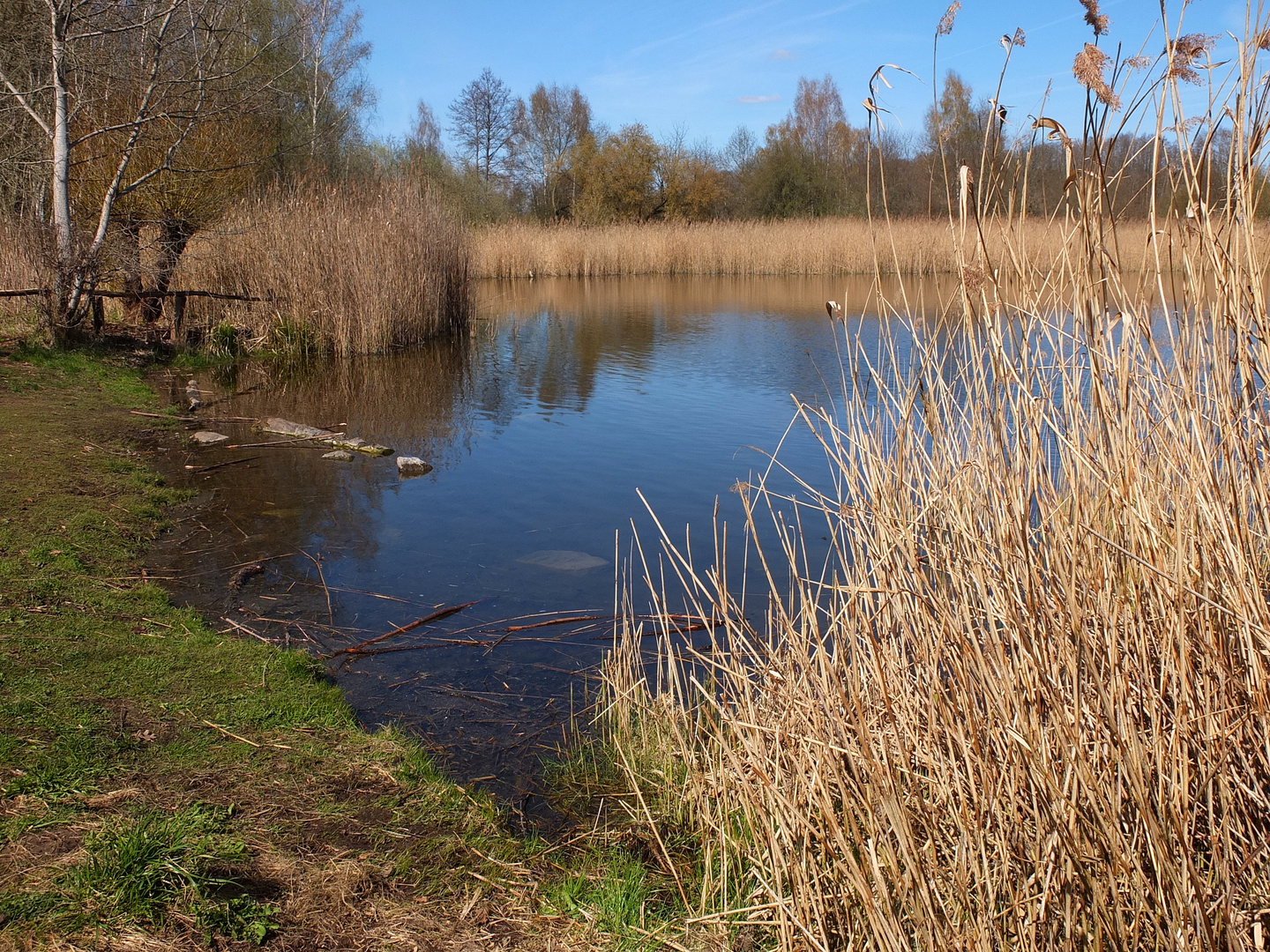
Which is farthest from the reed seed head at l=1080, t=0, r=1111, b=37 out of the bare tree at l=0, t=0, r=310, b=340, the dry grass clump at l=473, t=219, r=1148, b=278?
the dry grass clump at l=473, t=219, r=1148, b=278

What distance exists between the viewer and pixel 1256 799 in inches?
58.4

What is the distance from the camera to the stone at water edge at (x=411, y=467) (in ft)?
21.3

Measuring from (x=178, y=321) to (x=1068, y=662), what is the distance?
39.0 feet

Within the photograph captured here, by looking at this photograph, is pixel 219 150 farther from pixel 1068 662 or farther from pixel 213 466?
pixel 1068 662

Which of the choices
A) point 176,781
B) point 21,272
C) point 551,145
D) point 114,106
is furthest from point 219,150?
point 551,145

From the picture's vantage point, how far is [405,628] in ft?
12.8

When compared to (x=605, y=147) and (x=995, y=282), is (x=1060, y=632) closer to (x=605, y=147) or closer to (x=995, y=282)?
(x=995, y=282)

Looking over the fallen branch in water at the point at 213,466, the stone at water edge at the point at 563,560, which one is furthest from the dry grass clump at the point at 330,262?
the stone at water edge at the point at 563,560

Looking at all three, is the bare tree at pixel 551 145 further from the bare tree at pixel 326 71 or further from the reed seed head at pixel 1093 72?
the reed seed head at pixel 1093 72

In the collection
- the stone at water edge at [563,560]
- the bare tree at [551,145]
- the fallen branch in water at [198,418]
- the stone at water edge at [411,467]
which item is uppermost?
the bare tree at [551,145]

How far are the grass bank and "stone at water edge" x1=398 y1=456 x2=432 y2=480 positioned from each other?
2722mm

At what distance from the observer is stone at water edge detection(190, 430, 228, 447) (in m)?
6.85

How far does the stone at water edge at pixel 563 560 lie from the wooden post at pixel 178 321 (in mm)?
8363

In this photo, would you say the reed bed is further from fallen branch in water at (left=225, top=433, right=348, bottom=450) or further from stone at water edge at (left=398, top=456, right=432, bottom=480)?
fallen branch in water at (left=225, top=433, right=348, bottom=450)
